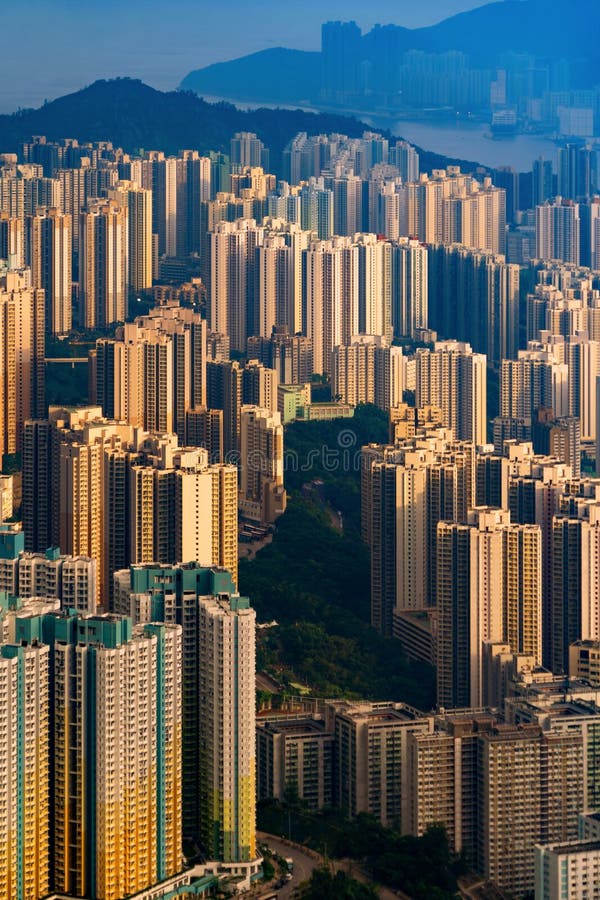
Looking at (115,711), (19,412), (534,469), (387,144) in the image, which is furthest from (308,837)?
(387,144)

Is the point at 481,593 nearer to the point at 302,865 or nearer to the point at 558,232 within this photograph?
the point at 302,865

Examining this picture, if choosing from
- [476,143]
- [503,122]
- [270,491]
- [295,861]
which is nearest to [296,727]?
[295,861]

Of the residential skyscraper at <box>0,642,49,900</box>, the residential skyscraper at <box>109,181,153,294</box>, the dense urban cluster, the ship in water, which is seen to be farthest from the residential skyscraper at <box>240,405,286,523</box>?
the ship in water

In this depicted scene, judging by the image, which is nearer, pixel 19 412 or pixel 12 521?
pixel 12 521

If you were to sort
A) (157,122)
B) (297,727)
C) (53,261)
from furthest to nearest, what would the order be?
(157,122) → (53,261) → (297,727)

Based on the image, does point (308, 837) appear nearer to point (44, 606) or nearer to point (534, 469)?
point (44, 606)
